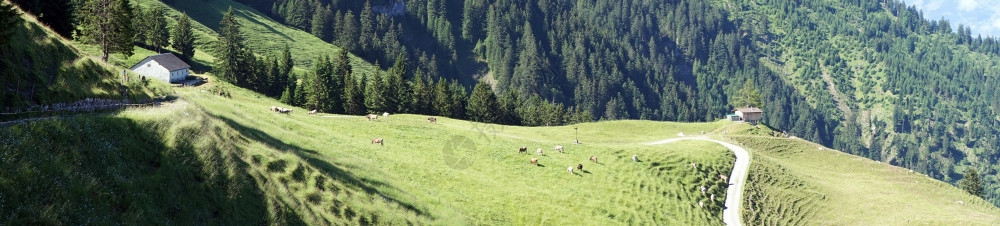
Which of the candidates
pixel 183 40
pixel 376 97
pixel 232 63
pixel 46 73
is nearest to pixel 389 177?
pixel 46 73

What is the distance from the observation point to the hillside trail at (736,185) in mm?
69363

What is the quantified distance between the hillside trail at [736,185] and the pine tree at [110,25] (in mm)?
72636

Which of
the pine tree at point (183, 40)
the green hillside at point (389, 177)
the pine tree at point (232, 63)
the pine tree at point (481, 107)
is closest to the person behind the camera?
the green hillside at point (389, 177)

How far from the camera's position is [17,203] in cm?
2148

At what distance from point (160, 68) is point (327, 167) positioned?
7045 centimetres

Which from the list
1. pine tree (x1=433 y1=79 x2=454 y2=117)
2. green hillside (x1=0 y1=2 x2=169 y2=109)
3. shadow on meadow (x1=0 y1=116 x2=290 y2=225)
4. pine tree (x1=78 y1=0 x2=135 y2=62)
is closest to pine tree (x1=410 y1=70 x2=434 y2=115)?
pine tree (x1=433 y1=79 x2=454 y2=117)

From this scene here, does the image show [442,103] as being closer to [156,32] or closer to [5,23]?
[156,32]

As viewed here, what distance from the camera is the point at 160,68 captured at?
9738 centimetres

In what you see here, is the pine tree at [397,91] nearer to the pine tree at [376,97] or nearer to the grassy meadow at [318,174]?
the pine tree at [376,97]

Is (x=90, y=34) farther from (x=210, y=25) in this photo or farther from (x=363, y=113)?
(x=210, y=25)

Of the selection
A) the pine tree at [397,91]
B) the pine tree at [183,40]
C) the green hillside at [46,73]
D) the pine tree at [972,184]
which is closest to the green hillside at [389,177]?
the green hillside at [46,73]

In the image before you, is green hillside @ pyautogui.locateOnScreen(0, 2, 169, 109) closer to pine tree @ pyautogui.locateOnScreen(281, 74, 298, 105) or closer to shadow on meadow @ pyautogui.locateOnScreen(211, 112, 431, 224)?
shadow on meadow @ pyautogui.locateOnScreen(211, 112, 431, 224)

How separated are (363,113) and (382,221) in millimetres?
89029

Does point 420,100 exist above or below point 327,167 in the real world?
above
